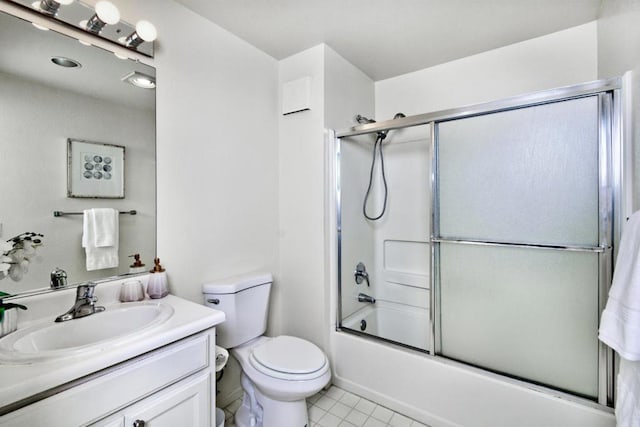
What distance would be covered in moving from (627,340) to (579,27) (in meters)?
1.88

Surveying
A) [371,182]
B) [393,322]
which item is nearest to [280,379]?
[393,322]

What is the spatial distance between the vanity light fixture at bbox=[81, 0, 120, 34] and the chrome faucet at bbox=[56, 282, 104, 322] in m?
1.11

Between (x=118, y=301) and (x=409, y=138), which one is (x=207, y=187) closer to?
(x=118, y=301)

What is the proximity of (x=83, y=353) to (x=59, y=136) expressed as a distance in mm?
877

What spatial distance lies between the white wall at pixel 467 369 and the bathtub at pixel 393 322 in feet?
0.82

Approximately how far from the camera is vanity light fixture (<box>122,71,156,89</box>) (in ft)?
4.65

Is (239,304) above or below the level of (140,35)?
below

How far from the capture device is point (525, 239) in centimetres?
145

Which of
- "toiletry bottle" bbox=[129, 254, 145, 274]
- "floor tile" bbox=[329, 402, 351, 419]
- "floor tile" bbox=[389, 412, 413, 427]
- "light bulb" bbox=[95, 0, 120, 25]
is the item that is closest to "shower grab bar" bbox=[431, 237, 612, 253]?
"floor tile" bbox=[389, 412, 413, 427]

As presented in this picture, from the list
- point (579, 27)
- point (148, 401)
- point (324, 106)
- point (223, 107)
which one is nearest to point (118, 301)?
point (148, 401)

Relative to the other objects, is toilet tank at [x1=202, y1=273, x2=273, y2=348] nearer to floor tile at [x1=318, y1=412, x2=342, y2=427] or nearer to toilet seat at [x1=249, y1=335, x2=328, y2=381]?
toilet seat at [x1=249, y1=335, x2=328, y2=381]

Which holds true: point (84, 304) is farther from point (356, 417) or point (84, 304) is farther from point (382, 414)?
point (382, 414)

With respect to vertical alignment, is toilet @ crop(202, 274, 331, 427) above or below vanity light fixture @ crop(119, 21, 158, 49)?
below

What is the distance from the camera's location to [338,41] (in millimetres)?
1971
